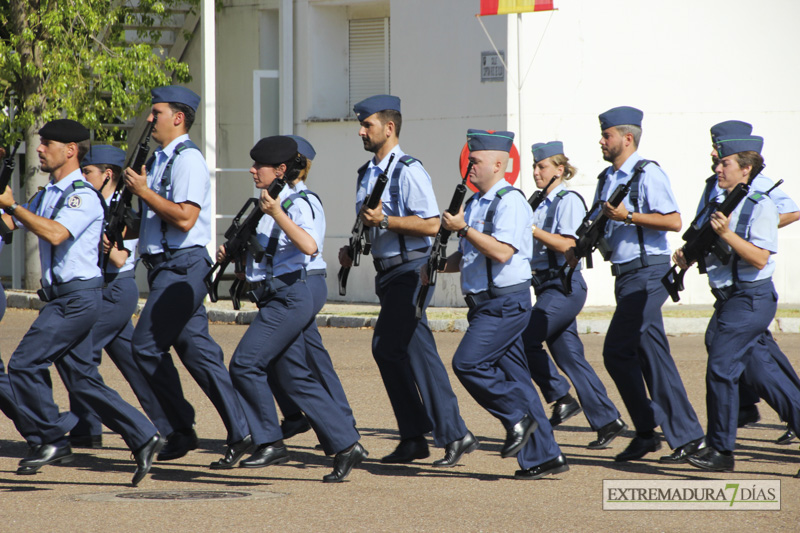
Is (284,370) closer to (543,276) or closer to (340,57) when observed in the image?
(543,276)

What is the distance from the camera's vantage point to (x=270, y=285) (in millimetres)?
6742

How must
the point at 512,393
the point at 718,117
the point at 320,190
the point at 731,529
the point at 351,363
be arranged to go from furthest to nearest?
the point at 320,190, the point at 718,117, the point at 351,363, the point at 512,393, the point at 731,529

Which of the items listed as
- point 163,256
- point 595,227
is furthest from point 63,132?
point 595,227

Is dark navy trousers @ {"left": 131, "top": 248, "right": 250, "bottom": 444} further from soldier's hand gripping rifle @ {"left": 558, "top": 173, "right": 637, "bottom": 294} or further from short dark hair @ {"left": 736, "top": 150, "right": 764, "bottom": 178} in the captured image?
short dark hair @ {"left": 736, "top": 150, "right": 764, "bottom": 178}

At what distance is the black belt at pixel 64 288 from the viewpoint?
660 cm

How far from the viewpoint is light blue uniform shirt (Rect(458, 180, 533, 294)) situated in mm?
6559

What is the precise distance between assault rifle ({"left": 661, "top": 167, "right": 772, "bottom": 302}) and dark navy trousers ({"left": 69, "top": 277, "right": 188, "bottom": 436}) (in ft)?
9.76

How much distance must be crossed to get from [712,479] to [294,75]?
1361 centimetres

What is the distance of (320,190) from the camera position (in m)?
18.9

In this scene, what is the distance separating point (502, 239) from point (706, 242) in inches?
48.1

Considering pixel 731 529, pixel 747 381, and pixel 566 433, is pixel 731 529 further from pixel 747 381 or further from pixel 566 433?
pixel 566 433

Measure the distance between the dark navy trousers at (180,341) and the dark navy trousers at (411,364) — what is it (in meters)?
0.92

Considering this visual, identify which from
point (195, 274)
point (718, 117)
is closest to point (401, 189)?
point (195, 274)

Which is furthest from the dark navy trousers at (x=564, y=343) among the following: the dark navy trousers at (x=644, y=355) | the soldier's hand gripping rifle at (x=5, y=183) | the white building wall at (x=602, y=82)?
the white building wall at (x=602, y=82)
